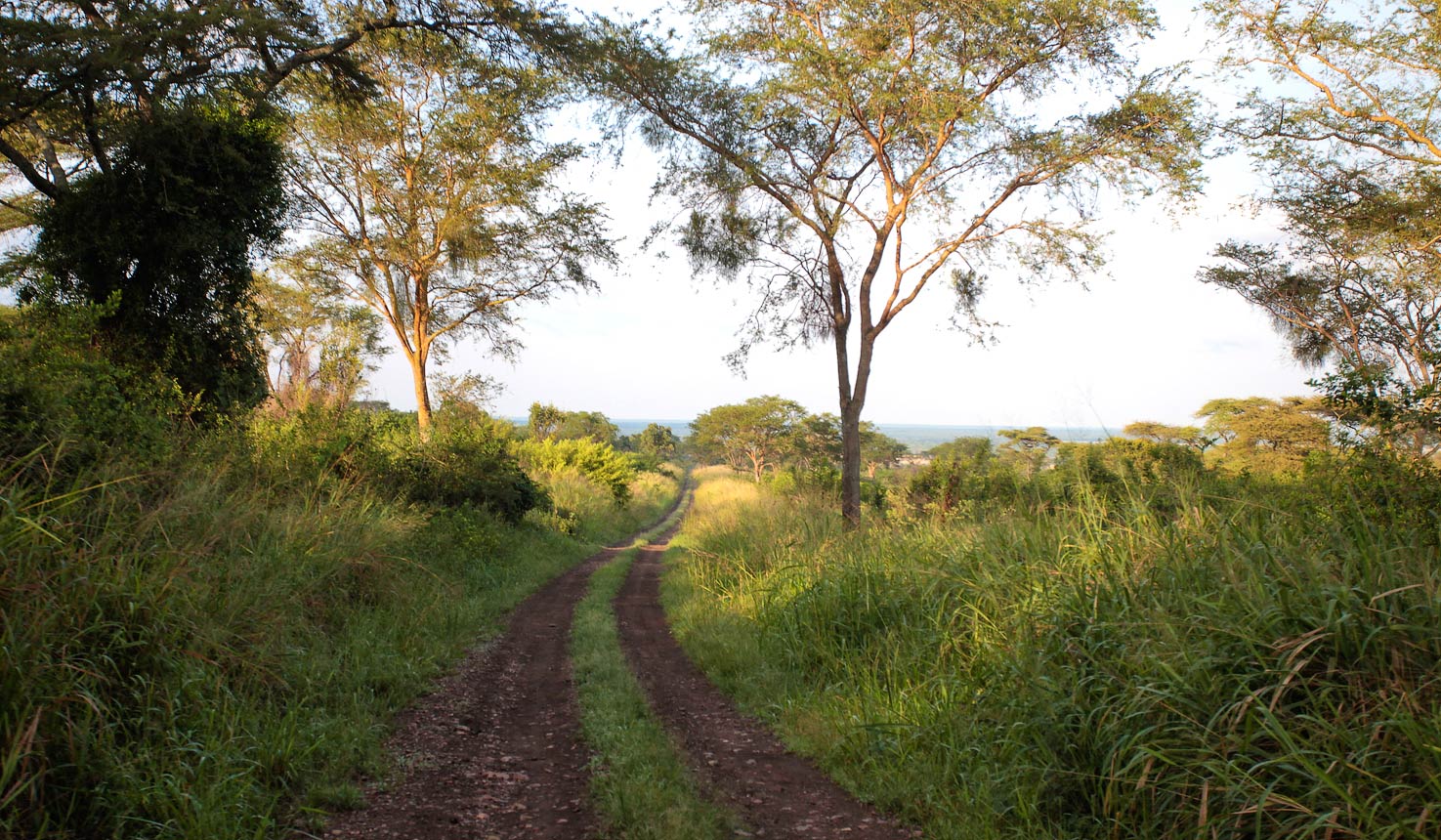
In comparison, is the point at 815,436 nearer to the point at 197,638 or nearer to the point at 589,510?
the point at 589,510

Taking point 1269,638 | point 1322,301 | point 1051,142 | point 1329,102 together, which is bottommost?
point 1269,638

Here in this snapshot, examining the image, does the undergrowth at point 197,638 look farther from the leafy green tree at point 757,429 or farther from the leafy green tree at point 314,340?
the leafy green tree at point 757,429

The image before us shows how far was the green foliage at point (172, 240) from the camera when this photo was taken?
815 centimetres

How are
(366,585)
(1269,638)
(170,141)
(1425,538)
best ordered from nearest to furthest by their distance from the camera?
(1269,638), (1425,538), (366,585), (170,141)

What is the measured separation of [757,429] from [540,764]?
47631 mm

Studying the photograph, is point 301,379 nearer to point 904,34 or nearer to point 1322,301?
point 904,34

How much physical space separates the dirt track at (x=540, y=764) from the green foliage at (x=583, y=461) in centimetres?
1924

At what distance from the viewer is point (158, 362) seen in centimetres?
845

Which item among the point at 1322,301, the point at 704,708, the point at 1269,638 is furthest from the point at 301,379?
the point at 1322,301

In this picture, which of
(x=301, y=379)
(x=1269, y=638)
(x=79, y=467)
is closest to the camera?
(x=1269, y=638)

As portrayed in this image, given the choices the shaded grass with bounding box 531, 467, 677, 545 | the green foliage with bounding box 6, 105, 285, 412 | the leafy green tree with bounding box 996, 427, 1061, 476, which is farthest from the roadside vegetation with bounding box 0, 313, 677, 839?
the shaded grass with bounding box 531, 467, 677, 545

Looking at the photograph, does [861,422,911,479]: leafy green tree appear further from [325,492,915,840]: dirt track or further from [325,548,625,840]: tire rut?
[325,548,625,840]: tire rut

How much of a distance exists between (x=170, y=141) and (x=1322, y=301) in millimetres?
22343

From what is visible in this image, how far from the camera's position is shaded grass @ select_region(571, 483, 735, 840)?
3715 mm
